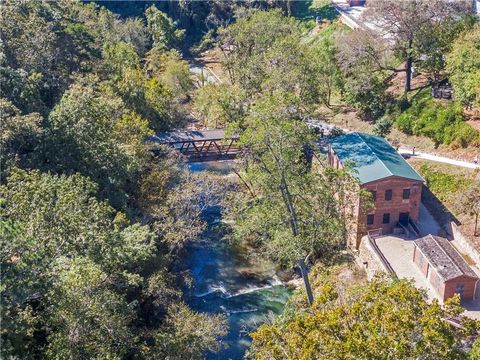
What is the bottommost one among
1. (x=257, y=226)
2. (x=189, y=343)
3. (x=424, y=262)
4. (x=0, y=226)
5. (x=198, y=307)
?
(x=198, y=307)

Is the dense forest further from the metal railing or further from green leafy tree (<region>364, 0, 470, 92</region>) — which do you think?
the metal railing

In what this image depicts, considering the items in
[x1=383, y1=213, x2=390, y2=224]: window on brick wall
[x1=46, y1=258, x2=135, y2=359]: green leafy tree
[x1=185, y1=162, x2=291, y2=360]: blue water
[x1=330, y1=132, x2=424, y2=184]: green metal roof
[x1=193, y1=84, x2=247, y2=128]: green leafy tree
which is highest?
[x1=46, y1=258, x2=135, y2=359]: green leafy tree

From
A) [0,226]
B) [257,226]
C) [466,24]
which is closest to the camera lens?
[0,226]

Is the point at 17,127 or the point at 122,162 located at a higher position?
the point at 17,127

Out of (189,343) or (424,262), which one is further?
(424,262)

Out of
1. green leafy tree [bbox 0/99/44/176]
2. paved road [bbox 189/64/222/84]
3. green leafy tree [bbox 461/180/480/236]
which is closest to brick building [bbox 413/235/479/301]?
green leafy tree [bbox 461/180/480/236]

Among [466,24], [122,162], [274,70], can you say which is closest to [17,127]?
[122,162]

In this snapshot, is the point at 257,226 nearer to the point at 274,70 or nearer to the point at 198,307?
the point at 198,307

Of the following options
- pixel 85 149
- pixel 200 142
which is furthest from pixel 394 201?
pixel 85 149
